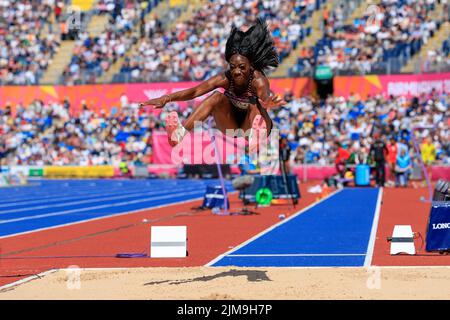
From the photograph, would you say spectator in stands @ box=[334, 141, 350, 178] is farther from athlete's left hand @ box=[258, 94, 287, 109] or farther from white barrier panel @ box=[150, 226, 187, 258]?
athlete's left hand @ box=[258, 94, 287, 109]

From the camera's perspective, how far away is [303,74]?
122 ft

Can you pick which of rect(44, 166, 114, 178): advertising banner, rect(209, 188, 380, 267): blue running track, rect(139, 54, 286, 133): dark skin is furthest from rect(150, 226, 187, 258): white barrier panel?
rect(44, 166, 114, 178): advertising banner

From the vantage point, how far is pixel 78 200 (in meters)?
24.2

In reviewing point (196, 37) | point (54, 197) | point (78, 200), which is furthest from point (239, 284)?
point (196, 37)

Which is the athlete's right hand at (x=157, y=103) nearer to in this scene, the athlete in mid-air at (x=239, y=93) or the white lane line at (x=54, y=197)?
the athlete in mid-air at (x=239, y=93)

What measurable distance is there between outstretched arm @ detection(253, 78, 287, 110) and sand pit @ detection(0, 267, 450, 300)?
1.73 m

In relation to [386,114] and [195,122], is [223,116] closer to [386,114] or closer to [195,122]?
[195,122]

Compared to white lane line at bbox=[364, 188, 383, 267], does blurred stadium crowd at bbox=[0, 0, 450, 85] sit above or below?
above

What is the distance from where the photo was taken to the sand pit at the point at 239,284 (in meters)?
8.27

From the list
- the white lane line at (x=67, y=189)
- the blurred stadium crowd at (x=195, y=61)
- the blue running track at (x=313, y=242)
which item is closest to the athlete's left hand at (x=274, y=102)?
the blue running track at (x=313, y=242)

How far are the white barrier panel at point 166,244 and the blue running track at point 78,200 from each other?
4.22 m

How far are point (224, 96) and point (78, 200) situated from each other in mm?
16603

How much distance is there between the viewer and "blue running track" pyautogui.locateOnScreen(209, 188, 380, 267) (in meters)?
11.0

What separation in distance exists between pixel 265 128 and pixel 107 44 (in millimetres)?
35471
